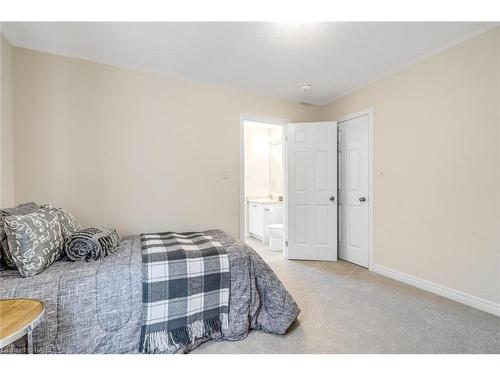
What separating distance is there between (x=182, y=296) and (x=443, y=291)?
2.42 m

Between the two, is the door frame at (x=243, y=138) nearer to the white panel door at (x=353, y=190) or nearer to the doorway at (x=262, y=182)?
the white panel door at (x=353, y=190)

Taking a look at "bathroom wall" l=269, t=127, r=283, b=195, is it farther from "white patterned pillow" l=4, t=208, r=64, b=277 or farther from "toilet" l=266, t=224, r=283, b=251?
"white patterned pillow" l=4, t=208, r=64, b=277

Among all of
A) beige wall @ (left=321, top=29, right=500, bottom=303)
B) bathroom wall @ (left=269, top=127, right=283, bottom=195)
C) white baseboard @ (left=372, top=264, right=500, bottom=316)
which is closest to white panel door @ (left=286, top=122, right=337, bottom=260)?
beige wall @ (left=321, top=29, right=500, bottom=303)

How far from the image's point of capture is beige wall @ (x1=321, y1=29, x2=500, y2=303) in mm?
2062

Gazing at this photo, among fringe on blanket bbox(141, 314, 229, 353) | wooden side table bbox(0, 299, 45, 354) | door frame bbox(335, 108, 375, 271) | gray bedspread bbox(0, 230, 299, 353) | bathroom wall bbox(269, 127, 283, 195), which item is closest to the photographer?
wooden side table bbox(0, 299, 45, 354)

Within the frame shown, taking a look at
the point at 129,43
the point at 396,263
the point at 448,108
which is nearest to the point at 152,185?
the point at 129,43

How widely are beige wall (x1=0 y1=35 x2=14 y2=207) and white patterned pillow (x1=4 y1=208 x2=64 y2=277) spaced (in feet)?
2.61

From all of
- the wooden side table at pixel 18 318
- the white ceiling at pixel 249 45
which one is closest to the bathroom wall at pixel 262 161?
the white ceiling at pixel 249 45

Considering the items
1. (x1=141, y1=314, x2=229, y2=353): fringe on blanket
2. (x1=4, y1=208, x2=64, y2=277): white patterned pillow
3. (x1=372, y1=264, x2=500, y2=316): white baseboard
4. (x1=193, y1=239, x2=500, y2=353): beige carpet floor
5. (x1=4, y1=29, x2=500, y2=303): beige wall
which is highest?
(x1=4, y1=29, x2=500, y2=303): beige wall

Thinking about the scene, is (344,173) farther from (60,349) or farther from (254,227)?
(60,349)

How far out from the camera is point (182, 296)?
5.29 ft

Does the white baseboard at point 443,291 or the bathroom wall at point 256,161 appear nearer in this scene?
the white baseboard at point 443,291

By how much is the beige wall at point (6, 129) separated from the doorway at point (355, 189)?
12.0ft

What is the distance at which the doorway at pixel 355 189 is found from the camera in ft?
10.4
